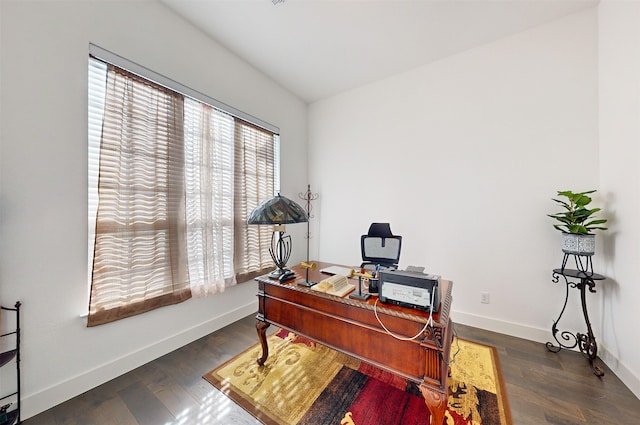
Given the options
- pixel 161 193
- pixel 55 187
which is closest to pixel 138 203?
pixel 161 193

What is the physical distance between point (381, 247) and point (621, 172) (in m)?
1.98

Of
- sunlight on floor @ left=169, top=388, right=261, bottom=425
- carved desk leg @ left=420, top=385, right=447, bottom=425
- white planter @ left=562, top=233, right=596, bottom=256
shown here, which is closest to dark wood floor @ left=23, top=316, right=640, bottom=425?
sunlight on floor @ left=169, top=388, right=261, bottom=425

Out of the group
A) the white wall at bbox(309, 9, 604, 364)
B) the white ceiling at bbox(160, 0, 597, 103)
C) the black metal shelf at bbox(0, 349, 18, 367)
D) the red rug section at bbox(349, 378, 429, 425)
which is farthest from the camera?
the white wall at bbox(309, 9, 604, 364)

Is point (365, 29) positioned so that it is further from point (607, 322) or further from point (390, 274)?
point (607, 322)

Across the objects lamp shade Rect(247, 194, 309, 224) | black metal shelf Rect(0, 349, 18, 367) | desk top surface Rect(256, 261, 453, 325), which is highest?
lamp shade Rect(247, 194, 309, 224)

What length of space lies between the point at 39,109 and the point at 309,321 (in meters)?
2.27

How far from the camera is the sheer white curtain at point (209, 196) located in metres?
2.29

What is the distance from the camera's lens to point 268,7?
2.05m

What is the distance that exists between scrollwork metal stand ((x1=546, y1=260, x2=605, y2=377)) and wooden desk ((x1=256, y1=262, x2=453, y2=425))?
135 cm

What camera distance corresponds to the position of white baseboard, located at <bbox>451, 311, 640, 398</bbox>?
64.7 inches

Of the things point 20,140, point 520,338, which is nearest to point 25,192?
point 20,140

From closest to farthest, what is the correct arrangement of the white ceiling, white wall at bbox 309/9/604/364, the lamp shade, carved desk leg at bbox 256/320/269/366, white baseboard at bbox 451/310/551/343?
the lamp shade, carved desk leg at bbox 256/320/269/366, the white ceiling, white wall at bbox 309/9/604/364, white baseboard at bbox 451/310/551/343

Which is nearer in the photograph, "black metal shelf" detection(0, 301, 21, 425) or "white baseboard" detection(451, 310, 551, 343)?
"black metal shelf" detection(0, 301, 21, 425)

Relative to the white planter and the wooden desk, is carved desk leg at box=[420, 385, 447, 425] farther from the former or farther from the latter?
the white planter
